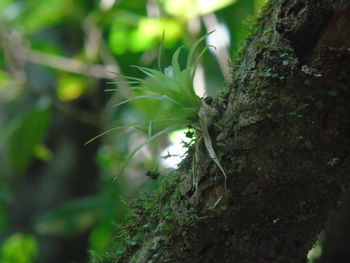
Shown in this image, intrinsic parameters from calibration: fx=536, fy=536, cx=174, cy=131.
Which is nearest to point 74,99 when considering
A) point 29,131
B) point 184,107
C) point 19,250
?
point 29,131

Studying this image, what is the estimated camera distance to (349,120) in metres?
0.59

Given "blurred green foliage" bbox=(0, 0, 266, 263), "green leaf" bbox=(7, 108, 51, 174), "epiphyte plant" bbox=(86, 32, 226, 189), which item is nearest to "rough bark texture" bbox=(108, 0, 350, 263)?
"epiphyte plant" bbox=(86, 32, 226, 189)

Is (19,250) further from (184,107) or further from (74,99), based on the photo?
(184,107)

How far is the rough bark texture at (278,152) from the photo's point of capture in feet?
1.93

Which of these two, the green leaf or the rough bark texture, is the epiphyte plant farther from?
the green leaf

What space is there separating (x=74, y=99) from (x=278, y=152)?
192 cm

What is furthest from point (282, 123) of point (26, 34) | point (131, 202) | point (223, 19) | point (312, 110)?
point (26, 34)

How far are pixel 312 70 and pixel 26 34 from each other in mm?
1810

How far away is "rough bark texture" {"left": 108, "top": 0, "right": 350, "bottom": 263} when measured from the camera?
0.59m

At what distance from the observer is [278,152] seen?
592 millimetres

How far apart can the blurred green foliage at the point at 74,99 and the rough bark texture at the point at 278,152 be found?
1042 mm

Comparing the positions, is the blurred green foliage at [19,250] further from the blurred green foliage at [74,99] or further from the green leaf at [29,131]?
the green leaf at [29,131]

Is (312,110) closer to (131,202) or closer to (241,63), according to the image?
(241,63)

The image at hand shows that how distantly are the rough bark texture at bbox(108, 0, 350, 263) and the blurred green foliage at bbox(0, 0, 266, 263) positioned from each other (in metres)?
A: 1.04
